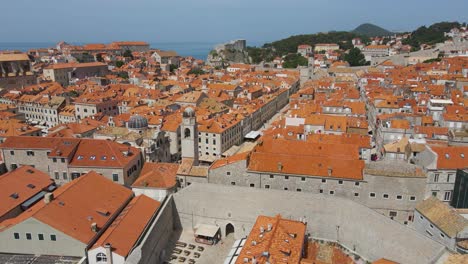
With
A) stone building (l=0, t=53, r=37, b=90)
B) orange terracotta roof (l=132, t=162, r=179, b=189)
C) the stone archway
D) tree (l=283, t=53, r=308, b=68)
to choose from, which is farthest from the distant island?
the stone archway

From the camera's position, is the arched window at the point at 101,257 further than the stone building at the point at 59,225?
No

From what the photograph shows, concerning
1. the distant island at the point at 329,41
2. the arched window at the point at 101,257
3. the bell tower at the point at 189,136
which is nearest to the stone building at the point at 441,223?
the bell tower at the point at 189,136

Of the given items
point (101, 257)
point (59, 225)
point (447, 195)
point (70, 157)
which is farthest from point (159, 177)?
point (447, 195)

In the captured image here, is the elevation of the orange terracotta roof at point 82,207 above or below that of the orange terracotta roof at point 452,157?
below

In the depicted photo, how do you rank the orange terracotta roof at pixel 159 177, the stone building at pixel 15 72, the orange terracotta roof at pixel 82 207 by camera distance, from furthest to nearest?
1. the stone building at pixel 15 72
2. the orange terracotta roof at pixel 159 177
3. the orange terracotta roof at pixel 82 207

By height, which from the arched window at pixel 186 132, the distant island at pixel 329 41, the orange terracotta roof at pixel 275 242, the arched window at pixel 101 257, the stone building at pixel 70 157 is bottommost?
the arched window at pixel 101 257

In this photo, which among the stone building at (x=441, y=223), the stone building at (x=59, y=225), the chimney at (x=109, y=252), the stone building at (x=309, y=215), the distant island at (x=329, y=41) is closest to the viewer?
the chimney at (x=109, y=252)

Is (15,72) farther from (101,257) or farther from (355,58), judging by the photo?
(355,58)

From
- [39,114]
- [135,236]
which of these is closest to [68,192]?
[135,236]

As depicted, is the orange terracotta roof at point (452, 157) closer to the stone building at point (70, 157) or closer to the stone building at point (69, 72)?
the stone building at point (70, 157)

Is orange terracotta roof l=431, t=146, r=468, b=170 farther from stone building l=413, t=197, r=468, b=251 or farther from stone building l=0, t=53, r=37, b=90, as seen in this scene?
stone building l=0, t=53, r=37, b=90

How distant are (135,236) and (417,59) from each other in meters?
121

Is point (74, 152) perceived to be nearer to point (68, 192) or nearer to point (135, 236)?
point (68, 192)

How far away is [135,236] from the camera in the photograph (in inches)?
1049
